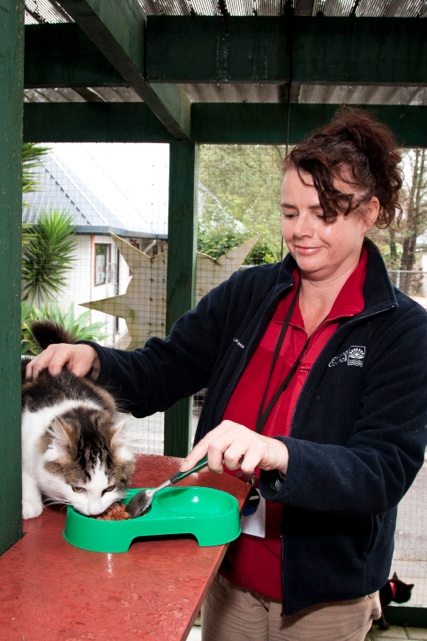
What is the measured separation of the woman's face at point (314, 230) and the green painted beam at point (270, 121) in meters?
1.23

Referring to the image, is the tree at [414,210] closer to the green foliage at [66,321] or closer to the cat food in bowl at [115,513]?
the green foliage at [66,321]

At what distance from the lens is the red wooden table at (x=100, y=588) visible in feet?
2.80

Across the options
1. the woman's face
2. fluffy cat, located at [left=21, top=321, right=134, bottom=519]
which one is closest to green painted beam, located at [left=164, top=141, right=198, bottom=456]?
fluffy cat, located at [left=21, top=321, right=134, bottom=519]

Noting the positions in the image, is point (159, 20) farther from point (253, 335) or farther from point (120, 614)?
point (120, 614)

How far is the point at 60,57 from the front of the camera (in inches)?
87.7

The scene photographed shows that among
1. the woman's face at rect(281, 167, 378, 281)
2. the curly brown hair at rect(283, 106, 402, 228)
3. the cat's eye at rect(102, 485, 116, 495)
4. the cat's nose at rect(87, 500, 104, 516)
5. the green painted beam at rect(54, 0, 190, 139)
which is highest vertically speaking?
the green painted beam at rect(54, 0, 190, 139)

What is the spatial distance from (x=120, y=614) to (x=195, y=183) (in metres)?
2.09

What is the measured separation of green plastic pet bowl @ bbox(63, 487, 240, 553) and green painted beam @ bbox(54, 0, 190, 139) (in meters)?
1.12

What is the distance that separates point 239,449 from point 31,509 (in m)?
0.51

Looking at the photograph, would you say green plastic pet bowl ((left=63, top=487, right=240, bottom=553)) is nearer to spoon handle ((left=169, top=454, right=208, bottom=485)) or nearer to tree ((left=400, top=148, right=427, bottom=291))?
spoon handle ((left=169, top=454, right=208, bottom=485))

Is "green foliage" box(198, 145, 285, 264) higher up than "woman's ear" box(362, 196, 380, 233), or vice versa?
"green foliage" box(198, 145, 285, 264)

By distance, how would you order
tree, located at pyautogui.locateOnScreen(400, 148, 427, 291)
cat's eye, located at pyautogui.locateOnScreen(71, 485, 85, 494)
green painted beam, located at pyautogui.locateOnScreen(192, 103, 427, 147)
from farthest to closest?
tree, located at pyautogui.locateOnScreen(400, 148, 427, 291) < green painted beam, located at pyautogui.locateOnScreen(192, 103, 427, 147) < cat's eye, located at pyautogui.locateOnScreen(71, 485, 85, 494)

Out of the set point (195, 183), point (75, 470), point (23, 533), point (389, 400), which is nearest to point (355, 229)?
point (389, 400)

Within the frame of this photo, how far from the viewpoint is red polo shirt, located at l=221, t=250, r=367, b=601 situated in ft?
4.91
